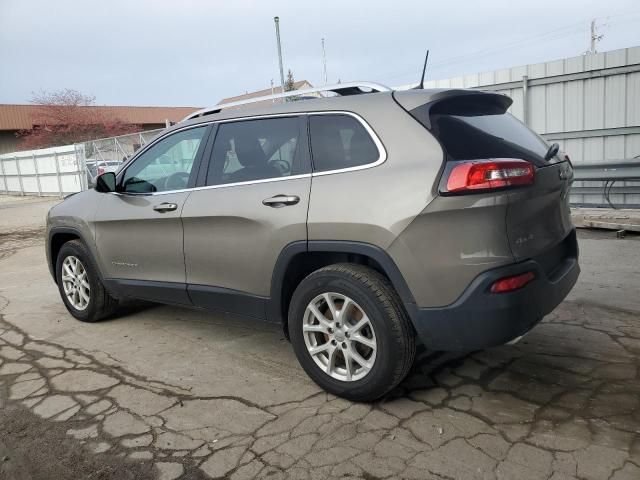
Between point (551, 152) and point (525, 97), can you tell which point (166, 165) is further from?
point (525, 97)

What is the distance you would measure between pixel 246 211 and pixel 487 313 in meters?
1.61

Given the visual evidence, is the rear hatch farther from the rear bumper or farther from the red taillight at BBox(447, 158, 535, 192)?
the rear bumper

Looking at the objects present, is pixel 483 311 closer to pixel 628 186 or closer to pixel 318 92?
pixel 318 92

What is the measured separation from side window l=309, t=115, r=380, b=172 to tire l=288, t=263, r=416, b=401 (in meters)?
0.60

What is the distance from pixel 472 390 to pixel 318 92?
7.08 feet

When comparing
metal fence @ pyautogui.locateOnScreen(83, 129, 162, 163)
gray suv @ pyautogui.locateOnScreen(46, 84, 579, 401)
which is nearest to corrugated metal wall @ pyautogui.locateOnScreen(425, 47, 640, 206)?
gray suv @ pyautogui.locateOnScreen(46, 84, 579, 401)

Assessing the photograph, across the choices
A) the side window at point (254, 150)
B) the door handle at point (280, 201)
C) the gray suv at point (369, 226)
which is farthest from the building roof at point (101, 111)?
the door handle at point (280, 201)

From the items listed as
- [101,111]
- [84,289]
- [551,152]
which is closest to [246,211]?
[551,152]

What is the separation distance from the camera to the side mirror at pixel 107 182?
14.5 feet

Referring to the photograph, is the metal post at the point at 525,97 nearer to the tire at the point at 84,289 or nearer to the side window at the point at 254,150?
the side window at the point at 254,150

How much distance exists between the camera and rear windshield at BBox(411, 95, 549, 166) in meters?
2.81

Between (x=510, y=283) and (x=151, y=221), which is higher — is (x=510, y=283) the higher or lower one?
the lower one

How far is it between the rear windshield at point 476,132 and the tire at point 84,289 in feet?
10.8

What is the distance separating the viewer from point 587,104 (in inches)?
347
